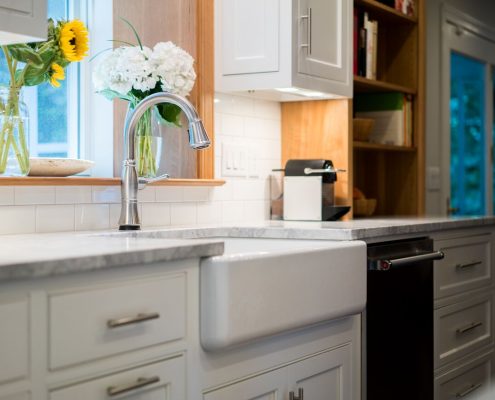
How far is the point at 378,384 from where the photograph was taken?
2551 mm

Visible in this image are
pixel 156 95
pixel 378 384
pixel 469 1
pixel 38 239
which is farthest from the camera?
pixel 469 1

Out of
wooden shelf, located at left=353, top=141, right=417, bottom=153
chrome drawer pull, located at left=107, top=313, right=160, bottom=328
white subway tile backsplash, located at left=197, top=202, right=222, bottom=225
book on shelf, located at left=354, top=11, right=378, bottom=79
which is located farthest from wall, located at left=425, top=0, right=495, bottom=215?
chrome drawer pull, located at left=107, top=313, right=160, bottom=328

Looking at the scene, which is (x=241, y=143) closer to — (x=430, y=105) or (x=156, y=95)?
(x=156, y=95)

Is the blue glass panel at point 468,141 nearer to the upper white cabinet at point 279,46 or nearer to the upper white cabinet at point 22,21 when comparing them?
the upper white cabinet at point 279,46

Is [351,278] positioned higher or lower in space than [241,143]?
lower

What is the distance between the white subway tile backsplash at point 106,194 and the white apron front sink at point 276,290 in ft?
1.49

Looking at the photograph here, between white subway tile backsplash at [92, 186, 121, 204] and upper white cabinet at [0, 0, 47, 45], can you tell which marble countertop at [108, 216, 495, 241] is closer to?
white subway tile backsplash at [92, 186, 121, 204]

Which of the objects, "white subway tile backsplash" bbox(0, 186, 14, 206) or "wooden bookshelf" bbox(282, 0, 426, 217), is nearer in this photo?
Answer: "white subway tile backsplash" bbox(0, 186, 14, 206)

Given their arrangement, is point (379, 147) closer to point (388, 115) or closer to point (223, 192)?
point (388, 115)

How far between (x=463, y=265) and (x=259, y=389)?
1444mm

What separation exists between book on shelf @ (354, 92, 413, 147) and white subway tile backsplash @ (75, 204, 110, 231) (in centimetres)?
175

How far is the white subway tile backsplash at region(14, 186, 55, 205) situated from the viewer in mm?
2260

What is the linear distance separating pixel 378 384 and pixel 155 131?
1.10 m

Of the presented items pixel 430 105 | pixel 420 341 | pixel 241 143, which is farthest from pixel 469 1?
pixel 420 341
